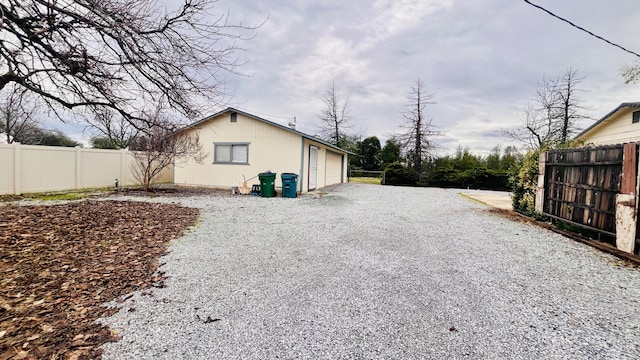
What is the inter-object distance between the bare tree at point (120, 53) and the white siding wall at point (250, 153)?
8009 millimetres

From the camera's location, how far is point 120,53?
3719mm

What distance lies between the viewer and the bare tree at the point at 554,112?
17375 mm

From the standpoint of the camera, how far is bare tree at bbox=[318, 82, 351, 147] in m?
28.5

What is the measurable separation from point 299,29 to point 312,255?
5051mm

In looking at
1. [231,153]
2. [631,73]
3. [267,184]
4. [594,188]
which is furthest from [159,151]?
[631,73]

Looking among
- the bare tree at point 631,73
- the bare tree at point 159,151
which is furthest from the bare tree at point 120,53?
the bare tree at point 631,73

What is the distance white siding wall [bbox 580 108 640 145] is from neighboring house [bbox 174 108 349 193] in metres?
10.1

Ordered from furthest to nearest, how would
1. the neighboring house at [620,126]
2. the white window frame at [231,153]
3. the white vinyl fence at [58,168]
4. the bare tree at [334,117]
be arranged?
1. the bare tree at [334,117]
2. the white window frame at [231,153]
3. the white vinyl fence at [58,168]
4. the neighboring house at [620,126]

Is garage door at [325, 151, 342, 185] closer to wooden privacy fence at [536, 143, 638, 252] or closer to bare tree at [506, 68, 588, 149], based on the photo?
wooden privacy fence at [536, 143, 638, 252]

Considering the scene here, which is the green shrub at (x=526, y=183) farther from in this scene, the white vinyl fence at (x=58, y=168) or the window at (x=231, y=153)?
the white vinyl fence at (x=58, y=168)

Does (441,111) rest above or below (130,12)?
above

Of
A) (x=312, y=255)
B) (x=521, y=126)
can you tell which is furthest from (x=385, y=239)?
(x=521, y=126)

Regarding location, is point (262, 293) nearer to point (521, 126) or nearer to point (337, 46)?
point (337, 46)

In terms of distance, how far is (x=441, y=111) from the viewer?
76.8 ft
